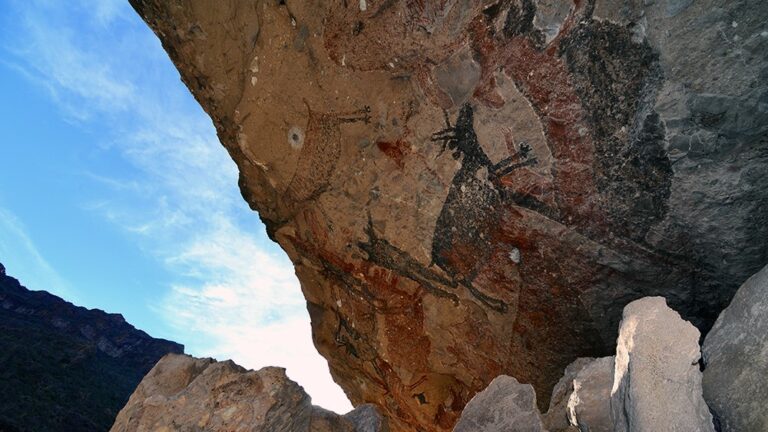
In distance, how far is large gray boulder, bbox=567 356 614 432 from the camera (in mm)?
1989

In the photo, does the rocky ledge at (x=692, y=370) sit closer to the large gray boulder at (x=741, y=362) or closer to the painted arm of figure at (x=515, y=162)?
the large gray boulder at (x=741, y=362)

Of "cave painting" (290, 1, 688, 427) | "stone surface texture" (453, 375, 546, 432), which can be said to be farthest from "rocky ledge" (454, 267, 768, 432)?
"cave painting" (290, 1, 688, 427)

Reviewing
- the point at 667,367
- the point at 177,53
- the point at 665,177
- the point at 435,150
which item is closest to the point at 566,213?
the point at 665,177

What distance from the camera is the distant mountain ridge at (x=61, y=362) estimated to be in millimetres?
10047

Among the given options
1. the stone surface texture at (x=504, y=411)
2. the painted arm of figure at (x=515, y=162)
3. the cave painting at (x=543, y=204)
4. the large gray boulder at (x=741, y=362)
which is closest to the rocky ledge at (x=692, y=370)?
the large gray boulder at (x=741, y=362)

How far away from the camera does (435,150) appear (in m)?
3.08

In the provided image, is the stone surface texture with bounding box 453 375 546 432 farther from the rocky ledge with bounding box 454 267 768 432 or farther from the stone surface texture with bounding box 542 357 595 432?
the rocky ledge with bounding box 454 267 768 432

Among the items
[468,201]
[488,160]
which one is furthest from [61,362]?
[488,160]

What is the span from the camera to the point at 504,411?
2.28m

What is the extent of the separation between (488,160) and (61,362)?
12.4 metres

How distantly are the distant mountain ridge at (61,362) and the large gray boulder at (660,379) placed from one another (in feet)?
36.0

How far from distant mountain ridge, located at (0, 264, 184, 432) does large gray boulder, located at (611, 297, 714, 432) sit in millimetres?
10986

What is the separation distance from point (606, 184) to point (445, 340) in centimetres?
172

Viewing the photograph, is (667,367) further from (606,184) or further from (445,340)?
(445,340)
